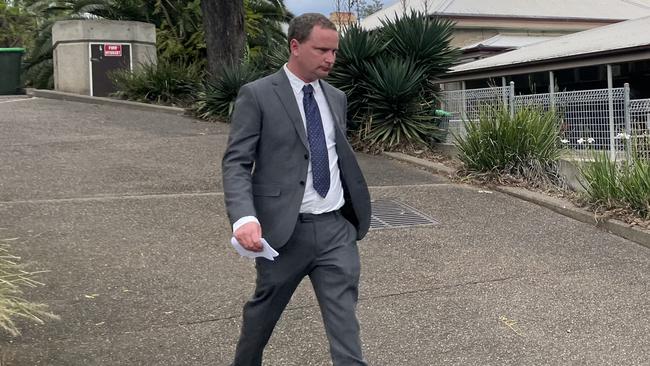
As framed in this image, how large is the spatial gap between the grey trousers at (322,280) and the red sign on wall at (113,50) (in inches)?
611

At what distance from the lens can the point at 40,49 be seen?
70.6 feet

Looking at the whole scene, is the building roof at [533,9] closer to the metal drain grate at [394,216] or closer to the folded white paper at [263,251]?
the metal drain grate at [394,216]

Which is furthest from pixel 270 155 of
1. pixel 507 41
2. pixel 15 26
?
pixel 15 26

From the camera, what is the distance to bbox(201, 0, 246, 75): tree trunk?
14.9 metres

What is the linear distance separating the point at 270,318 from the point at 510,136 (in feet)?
21.0

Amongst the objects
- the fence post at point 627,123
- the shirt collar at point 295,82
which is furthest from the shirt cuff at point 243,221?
the fence post at point 627,123

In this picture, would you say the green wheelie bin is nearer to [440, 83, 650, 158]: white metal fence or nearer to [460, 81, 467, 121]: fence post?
[460, 81, 467, 121]: fence post

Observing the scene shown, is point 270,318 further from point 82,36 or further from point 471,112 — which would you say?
point 82,36

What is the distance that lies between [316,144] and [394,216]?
4.37m

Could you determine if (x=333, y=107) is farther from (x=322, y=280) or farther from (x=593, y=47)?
(x=593, y=47)

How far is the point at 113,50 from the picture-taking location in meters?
17.3

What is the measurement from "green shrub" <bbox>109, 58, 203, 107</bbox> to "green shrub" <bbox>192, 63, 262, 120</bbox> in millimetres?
1570

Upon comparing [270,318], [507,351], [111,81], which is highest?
[111,81]

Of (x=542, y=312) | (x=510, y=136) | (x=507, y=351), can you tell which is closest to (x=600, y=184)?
(x=510, y=136)
